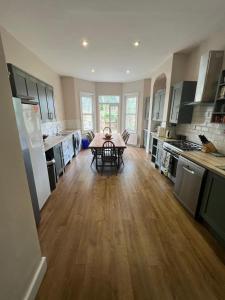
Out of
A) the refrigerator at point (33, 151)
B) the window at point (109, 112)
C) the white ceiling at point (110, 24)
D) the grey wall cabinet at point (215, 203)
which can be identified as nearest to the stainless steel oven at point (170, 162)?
the grey wall cabinet at point (215, 203)

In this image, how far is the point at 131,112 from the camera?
653 centimetres

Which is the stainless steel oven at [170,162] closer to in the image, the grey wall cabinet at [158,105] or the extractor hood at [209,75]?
the extractor hood at [209,75]

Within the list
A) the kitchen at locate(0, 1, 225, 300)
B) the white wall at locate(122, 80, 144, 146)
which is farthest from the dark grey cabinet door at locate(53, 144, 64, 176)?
the white wall at locate(122, 80, 144, 146)

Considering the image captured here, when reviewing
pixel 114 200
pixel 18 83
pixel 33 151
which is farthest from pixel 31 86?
pixel 114 200

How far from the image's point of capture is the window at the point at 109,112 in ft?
21.8

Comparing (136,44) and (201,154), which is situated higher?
(136,44)

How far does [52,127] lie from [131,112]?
146 inches

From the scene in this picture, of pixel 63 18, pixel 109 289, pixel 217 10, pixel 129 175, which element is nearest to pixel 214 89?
pixel 217 10

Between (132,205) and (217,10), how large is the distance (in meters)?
3.16

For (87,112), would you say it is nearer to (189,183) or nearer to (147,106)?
(147,106)

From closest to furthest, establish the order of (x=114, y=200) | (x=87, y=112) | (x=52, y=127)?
(x=114, y=200) < (x=52, y=127) < (x=87, y=112)

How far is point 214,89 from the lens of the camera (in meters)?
2.35

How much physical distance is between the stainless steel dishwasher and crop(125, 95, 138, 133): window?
4.32 m

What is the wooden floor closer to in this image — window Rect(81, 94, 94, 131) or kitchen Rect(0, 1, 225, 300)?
kitchen Rect(0, 1, 225, 300)
